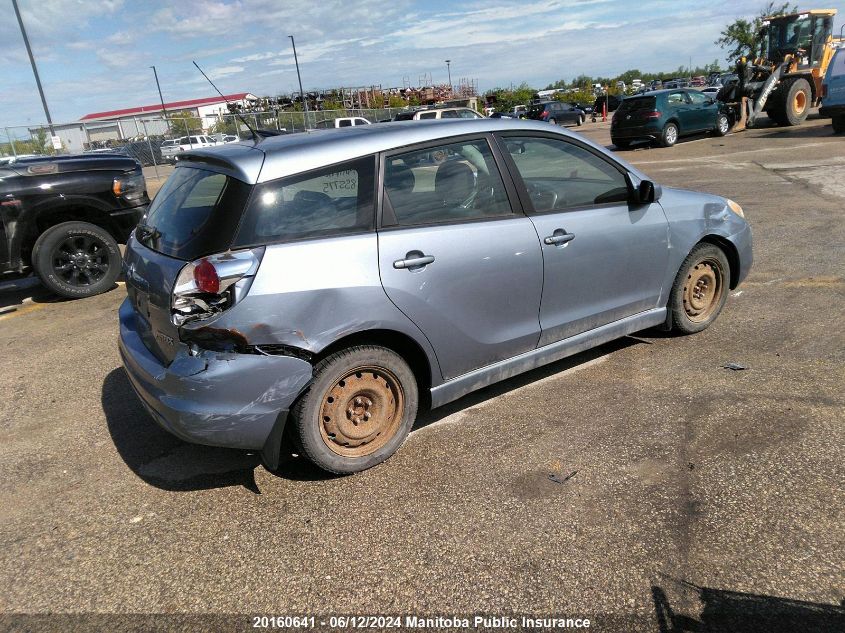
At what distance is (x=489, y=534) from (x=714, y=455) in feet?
4.32

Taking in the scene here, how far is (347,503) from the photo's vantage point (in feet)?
10.1

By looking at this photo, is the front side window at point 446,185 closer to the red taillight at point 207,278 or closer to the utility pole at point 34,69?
the red taillight at point 207,278

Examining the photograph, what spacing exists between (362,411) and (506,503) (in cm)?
Answer: 86

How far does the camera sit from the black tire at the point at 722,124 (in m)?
20.1

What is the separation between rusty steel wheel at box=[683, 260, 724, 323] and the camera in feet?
15.1

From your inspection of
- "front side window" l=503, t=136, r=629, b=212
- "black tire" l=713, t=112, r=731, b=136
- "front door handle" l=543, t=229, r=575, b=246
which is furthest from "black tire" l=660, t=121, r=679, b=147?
"front door handle" l=543, t=229, r=575, b=246

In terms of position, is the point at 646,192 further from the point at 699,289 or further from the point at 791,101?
the point at 791,101

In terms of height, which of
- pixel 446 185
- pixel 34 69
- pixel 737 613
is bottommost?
pixel 737 613

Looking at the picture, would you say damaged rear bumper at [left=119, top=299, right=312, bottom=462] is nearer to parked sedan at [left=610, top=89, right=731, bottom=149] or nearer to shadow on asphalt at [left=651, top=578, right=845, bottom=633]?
shadow on asphalt at [left=651, top=578, right=845, bottom=633]

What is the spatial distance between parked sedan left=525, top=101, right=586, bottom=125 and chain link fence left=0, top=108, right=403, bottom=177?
8.18 metres

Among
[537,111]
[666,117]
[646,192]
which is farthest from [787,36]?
[646,192]

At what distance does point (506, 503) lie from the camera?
297 cm

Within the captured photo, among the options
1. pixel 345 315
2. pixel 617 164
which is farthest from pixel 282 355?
pixel 617 164

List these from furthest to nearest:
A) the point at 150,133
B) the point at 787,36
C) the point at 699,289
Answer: the point at 150,133, the point at 787,36, the point at 699,289
